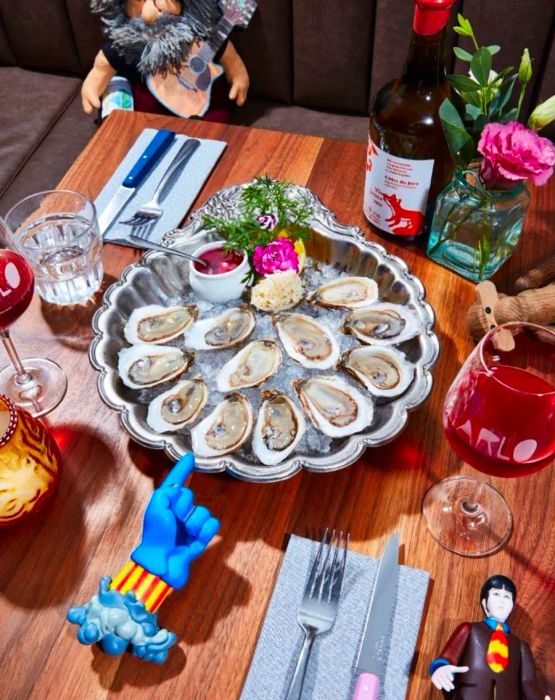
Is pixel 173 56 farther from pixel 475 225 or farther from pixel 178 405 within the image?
pixel 178 405

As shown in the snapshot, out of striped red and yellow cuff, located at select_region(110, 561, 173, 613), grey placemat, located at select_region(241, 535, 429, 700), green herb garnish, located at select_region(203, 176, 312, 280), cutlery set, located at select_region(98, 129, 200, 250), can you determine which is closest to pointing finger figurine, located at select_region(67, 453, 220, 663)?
A: striped red and yellow cuff, located at select_region(110, 561, 173, 613)

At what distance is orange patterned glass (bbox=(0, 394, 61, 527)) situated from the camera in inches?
29.6

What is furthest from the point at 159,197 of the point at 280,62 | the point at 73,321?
the point at 280,62

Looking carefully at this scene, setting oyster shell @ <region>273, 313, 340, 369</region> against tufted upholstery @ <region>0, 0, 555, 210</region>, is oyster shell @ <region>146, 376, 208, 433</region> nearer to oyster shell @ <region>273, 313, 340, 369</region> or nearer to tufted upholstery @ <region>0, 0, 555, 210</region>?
oyster shell @ <region>273, 313, 340, 369</region>

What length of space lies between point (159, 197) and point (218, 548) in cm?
74

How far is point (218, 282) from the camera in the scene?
1042mm

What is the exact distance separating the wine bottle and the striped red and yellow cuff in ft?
2.31

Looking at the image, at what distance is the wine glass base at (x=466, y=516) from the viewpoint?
0.81 m

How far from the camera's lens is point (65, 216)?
3.81 ft

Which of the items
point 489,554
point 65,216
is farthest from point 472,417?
point 65,216

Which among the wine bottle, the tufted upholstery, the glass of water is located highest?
the wine bottle

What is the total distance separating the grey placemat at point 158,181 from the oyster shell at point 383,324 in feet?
1.35

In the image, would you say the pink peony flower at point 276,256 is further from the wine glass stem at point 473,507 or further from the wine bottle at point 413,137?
the wine glass stem at point 473,507

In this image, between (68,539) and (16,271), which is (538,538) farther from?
(16,271)
